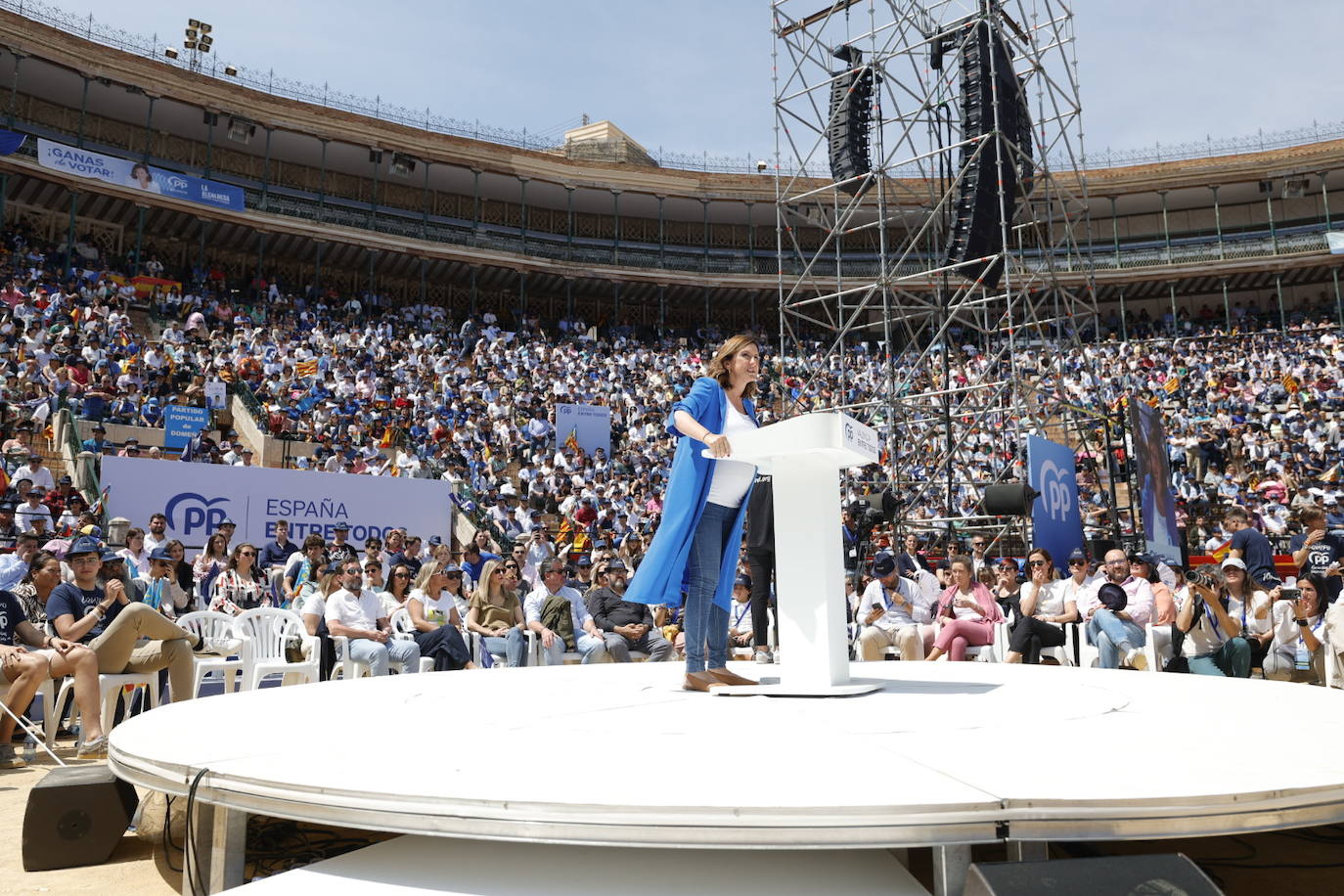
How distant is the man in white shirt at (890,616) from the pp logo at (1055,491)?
3.28 meters

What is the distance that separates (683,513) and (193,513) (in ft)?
31.6

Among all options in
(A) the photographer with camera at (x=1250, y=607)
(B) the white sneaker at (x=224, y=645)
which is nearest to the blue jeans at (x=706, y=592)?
(B) the white sneaker at (x=224, y=645)

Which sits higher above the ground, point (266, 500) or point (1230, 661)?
point (266, 500)

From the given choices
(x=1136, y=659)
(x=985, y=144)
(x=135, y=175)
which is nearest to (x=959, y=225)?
(x=985, y=144)

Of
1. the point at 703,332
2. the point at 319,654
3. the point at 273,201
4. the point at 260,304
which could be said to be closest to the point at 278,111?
the point at 273,201

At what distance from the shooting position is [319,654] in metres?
6.84

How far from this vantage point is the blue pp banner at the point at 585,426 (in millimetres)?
19445

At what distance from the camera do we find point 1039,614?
7.43 metres

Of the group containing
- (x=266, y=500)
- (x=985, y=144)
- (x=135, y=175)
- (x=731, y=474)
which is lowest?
(x=731, y=474)

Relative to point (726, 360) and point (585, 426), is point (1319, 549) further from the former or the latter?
point (585, 426)

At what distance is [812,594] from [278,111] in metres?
24.4

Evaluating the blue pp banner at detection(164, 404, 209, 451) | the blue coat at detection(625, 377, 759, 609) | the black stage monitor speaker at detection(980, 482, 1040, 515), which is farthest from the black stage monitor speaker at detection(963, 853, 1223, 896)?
the blue pp banner at detection(164, 404, 209, 451)

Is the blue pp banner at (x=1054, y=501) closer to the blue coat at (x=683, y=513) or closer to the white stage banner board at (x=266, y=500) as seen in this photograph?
the blue coat at (x=683, y=513)

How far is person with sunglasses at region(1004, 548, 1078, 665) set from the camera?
22.8ft
